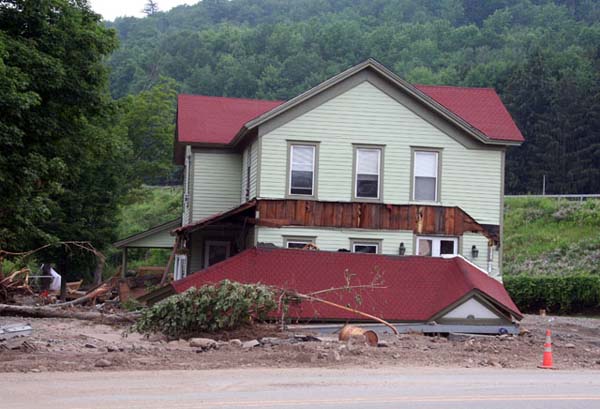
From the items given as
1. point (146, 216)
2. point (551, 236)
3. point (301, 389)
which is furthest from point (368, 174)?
point (146, 216)

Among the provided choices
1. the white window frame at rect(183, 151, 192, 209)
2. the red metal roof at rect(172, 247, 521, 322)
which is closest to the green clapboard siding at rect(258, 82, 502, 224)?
the red metal roof at rect(172, 247, 521, 322)

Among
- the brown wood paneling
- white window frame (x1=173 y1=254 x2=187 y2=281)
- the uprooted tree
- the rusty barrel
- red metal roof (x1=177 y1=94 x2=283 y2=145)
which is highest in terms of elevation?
red metal roof (x1=177 y1=94 x2=283 y2=145)

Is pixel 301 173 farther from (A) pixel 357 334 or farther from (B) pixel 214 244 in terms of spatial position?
(A) pixel 357 334

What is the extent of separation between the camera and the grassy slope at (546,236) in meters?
48.5

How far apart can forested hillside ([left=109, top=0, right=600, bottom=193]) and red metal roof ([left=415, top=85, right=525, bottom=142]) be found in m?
38.9

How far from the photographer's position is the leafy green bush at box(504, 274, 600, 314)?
3581 cm

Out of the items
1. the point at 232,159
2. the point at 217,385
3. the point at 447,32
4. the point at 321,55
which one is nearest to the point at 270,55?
the point at 321,55

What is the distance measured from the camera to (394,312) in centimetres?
2258

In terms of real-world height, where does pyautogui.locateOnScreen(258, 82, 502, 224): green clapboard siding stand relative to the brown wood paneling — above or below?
above

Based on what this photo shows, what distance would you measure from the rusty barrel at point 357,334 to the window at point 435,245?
324 inches

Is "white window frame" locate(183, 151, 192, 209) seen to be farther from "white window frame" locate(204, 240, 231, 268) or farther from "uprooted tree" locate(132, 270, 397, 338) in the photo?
"uprooted tree" locate(132, 270, 397, 338)

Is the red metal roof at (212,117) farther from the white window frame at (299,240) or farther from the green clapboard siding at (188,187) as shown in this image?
the white window frame at (299,240)

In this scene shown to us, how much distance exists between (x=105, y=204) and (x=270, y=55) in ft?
280

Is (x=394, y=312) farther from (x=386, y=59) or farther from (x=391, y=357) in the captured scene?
(x=386, y=59)
